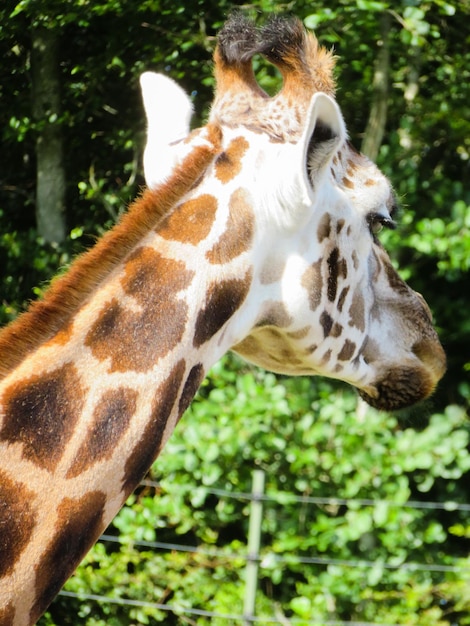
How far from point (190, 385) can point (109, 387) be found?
0.72 feet

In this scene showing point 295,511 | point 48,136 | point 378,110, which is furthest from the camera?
point 378,110

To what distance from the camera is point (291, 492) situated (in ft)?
17.7

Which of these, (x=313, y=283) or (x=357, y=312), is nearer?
(x=313, y=283)

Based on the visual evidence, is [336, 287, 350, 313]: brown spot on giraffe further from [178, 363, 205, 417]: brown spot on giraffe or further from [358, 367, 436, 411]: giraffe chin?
[178, 363, 205, 417]: brown spot on giraffe

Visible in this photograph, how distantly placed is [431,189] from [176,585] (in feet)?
9.78

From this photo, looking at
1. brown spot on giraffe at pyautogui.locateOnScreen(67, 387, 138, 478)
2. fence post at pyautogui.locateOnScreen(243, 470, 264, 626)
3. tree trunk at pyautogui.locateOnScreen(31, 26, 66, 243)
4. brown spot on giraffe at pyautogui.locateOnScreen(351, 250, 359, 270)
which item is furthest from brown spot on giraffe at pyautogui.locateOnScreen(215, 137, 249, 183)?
fence post at pyautogui.locateOnScreen(243, 470, 264, 626)

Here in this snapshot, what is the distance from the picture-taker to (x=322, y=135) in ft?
6.45

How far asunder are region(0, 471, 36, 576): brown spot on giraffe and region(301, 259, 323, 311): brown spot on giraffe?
83cm

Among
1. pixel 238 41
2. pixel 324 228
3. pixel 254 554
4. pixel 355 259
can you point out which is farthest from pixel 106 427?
pixel 254 554

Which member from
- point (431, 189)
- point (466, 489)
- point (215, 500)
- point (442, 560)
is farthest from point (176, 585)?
point (431, 189)

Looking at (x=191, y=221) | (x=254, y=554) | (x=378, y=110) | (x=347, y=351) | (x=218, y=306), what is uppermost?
(x=191, y=221)

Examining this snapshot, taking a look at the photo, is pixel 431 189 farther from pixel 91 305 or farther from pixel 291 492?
pixel 91 305

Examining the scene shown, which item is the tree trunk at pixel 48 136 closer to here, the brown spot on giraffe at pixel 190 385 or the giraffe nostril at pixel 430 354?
the giraffe nostril at pixel 430 354

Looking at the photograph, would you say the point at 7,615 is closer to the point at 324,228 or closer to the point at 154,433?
the point at 154,433
